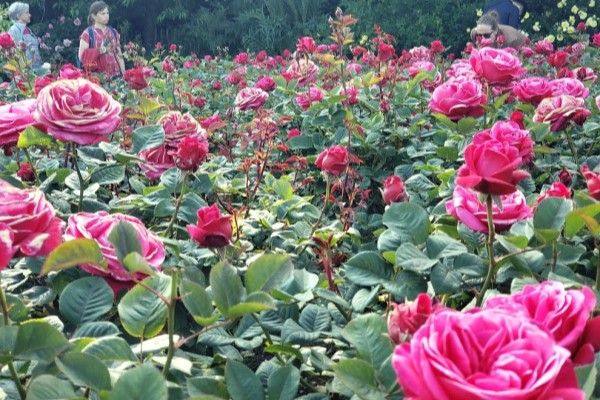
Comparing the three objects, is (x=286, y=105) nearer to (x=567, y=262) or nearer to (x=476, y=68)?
(x=476, y=68)

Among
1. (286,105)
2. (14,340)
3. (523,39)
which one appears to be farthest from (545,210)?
(523,39)

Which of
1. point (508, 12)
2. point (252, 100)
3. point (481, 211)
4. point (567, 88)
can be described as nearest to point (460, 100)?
point (567, 88)

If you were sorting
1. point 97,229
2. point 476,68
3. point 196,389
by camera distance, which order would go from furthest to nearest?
point 476,68, point 97,229, point 196,389

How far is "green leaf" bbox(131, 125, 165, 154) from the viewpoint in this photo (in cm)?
142

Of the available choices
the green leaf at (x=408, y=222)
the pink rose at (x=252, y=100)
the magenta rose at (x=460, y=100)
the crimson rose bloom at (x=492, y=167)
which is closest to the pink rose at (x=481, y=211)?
the green leaf at (x=408, y=222)

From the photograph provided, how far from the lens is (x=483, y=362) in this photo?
471mm

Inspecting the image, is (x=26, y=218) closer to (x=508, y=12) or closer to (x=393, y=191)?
(x=393, y=191)

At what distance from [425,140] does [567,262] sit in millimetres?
1408

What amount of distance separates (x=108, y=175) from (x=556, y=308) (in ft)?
3.30

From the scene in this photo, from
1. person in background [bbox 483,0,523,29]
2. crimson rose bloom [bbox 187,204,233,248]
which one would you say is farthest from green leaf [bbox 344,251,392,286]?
person in background [bbox 483,0,523,29]

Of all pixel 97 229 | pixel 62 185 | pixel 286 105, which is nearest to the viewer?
pixel 97 229

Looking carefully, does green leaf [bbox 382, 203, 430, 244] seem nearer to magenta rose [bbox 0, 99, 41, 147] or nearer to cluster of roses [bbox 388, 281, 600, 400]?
cluster of roses [bbox 388, 281, 600, 400]

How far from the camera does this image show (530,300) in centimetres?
60

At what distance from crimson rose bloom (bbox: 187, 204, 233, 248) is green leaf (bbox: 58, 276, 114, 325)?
0.51 ft
